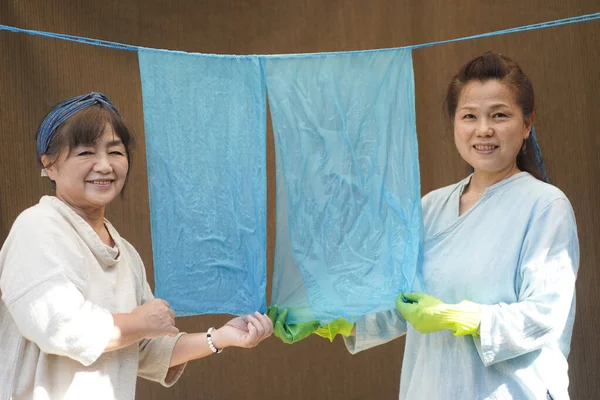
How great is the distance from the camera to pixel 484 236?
2186 mm

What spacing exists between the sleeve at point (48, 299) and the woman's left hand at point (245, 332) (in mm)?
348

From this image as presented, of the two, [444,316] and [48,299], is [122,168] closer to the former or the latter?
[48,299]

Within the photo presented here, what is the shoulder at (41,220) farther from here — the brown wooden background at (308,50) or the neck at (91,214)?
the brown wooden background at (308,50)

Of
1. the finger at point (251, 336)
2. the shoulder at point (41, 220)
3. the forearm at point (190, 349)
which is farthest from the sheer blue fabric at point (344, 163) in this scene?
the shoulder at point (41, 220)

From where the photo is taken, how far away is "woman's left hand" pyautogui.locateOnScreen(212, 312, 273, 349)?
220 centimetres

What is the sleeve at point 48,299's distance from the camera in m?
1.89

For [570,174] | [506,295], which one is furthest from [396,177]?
[570,174]

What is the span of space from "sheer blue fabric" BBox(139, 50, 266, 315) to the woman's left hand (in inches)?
1.5

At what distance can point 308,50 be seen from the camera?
144 inches

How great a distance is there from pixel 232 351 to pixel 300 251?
153cm

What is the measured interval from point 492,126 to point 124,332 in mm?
1028

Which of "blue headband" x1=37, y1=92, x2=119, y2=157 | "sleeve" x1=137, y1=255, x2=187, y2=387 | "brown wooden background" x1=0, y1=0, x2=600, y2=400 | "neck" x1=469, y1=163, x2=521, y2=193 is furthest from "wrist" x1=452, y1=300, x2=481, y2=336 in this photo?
"brown wooden background" x1=0, y1=0, x2=600, y2=400

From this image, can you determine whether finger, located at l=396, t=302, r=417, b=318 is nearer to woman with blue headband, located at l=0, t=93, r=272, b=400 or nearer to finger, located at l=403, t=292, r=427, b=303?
finger, located at l=403, t=292, r=427, b=303

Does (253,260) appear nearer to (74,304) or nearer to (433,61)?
(74,304)
